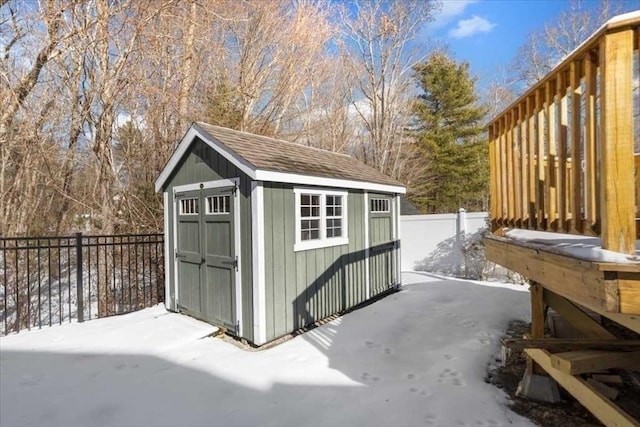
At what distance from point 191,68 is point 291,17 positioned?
4363mm

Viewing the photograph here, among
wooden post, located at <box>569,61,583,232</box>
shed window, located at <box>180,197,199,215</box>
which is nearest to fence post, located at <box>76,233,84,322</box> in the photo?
shed window, located at <box>180,197,199,215</box>

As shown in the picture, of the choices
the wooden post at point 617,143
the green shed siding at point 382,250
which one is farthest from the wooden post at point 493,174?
the green shed siding at point 382,250

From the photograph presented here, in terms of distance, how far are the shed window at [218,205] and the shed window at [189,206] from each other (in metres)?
0.31

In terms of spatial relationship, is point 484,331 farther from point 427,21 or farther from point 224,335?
point 427,21

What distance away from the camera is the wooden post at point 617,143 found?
1579mm

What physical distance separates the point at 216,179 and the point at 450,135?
1372 centimetres

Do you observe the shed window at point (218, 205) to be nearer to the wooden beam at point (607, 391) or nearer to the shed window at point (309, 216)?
the shed window at point (309, 216)

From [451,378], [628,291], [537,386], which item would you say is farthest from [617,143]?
[451,378]

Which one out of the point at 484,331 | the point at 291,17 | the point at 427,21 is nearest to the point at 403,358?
the point at 484,331

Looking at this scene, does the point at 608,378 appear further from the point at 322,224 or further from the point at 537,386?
the point at 322,224

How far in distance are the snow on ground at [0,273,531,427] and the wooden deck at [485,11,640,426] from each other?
0.80m

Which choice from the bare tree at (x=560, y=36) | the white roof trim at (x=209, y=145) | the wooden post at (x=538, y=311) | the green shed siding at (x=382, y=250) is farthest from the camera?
the bare tree at (x=560, y=36)

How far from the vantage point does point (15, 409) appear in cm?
297

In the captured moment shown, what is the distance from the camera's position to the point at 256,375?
3.56 meters
